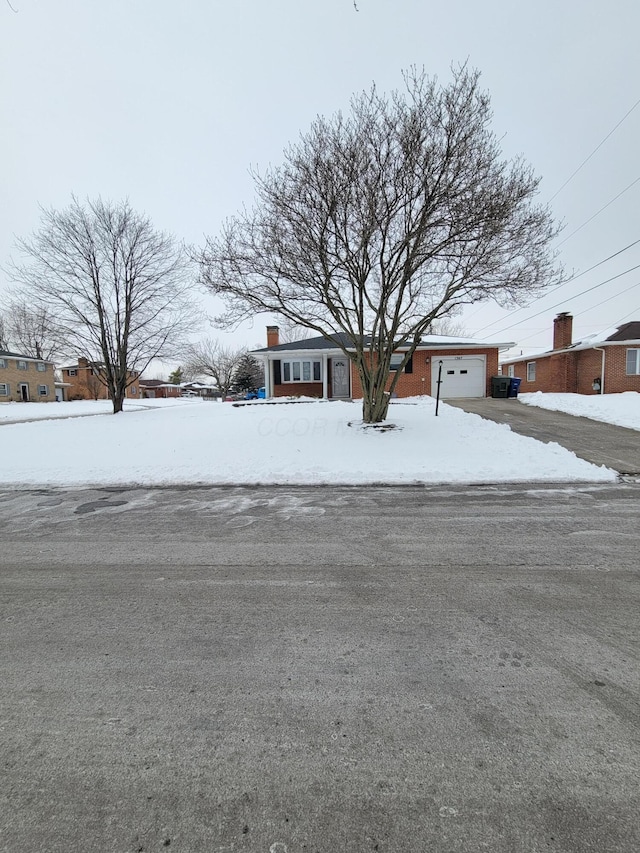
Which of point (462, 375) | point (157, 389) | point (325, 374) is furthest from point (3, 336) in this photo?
point (462, 375)

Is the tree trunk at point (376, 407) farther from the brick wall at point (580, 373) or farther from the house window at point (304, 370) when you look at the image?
the brick wall at point (580, 373)

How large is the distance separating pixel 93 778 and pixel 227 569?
192 centimetres

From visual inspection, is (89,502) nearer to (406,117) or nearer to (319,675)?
(319,675)

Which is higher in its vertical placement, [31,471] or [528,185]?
[528,185]

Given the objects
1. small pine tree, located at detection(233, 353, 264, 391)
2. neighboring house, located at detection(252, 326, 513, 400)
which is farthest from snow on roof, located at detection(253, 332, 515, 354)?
small pine tree, located at detection(233, 353, 264, 391)

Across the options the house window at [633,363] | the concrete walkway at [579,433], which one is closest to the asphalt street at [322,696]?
the concrete walkway at [579,433]

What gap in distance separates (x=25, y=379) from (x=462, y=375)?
1704 inches

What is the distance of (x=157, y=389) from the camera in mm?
69875

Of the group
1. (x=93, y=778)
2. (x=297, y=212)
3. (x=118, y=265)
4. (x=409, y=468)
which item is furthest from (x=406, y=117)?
(x=118, y=265)

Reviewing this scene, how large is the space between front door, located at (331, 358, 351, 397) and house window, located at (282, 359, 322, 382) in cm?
79

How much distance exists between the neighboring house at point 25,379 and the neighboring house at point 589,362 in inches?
1829

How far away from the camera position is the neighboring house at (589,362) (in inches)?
771

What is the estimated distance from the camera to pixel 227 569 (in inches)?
137

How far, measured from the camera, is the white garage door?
66.7ft
